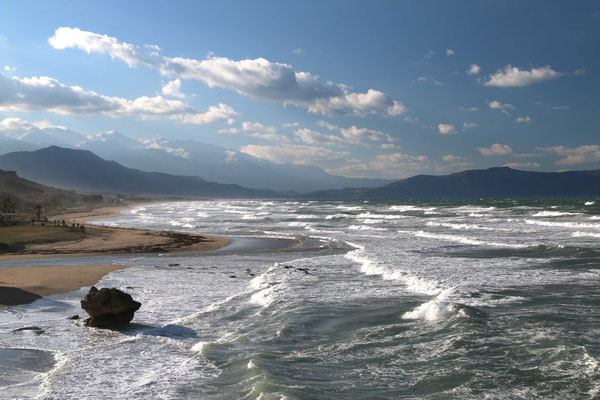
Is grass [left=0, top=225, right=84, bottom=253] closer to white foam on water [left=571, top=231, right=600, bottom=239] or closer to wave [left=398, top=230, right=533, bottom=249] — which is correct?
wave [left=398, top=230, right=533, bottom=249]

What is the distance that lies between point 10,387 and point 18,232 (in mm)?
33508

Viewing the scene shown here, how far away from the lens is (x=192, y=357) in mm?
10242

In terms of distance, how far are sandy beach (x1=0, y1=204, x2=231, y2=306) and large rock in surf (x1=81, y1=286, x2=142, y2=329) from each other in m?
4.38

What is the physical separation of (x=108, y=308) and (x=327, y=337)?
19.3ft

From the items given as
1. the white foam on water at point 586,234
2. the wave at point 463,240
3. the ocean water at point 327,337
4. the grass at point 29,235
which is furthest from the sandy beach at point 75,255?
the white foam on water at point 586,234

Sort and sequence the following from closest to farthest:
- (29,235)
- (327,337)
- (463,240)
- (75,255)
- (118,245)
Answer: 1. (327,337)
2. (75,255)
3. (118,245)
4. (463,240)
5. (29,235)

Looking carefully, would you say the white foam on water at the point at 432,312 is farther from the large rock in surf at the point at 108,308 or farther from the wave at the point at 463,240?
the wave at the point at 463,240

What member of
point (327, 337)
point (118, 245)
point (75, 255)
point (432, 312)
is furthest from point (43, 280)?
point (432, 312)

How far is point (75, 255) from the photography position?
28234 millimetres

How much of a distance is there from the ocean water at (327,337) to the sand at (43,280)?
2.81 ft

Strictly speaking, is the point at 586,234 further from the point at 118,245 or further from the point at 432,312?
the point at 118,245

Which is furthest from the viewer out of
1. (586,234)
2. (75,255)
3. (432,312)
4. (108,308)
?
(586,234)

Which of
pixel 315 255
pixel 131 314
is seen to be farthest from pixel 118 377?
pixel 315 255

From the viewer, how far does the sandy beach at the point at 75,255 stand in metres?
17.3
